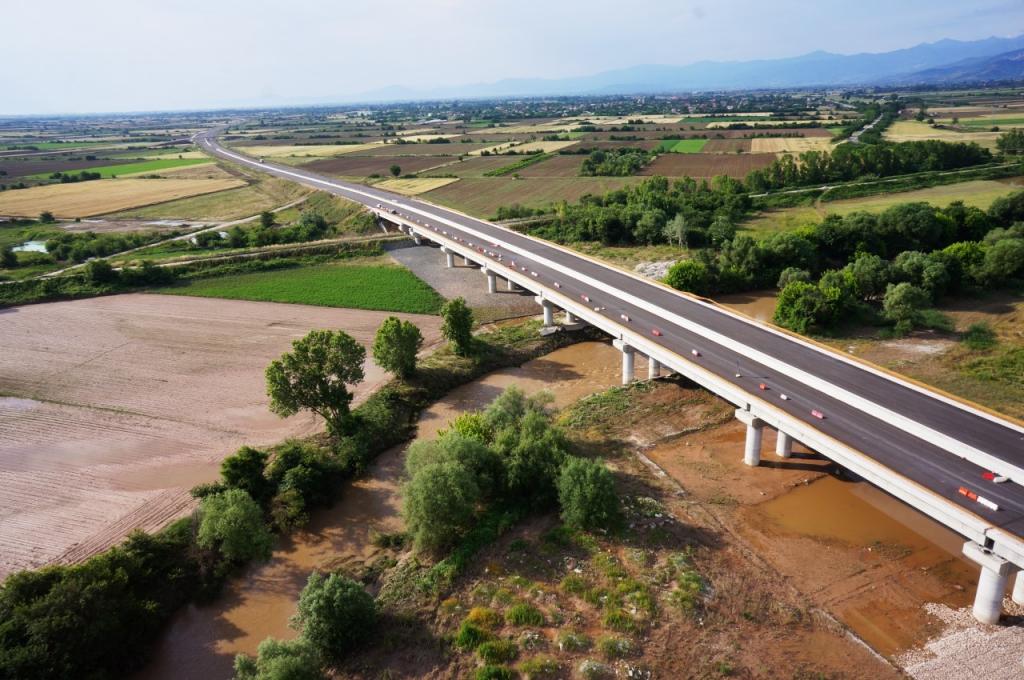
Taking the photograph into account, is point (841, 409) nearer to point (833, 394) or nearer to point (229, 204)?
point (833, 394)

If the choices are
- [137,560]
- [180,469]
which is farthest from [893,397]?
[180,469]

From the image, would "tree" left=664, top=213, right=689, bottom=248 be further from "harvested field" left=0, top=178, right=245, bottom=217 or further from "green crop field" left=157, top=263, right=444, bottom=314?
"harvested field" left=0, top=178, right=245, bottom=217

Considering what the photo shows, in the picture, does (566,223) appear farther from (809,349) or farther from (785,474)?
(785,474)

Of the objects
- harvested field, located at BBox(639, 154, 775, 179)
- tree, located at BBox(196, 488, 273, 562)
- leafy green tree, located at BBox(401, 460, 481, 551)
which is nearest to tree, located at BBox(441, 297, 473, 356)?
leafy green tree, located at BBox(401, 460, 481, 551)

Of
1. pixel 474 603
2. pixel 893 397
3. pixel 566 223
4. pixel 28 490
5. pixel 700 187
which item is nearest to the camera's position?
pixel 474 603

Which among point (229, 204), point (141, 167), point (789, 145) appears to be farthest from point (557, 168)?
point (141, 167)

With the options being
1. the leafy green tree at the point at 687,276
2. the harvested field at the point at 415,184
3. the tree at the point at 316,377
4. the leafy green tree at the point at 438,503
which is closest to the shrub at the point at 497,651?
the leafy green tree at the point at 438,503
